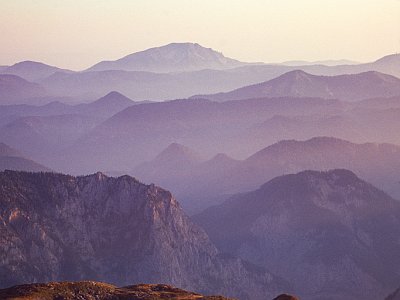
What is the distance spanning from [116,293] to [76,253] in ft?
304

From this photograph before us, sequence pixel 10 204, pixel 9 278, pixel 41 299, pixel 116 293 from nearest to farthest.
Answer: pixel 41 299 < pixel 116 293 < pixel 9 278 < pixel 10 204

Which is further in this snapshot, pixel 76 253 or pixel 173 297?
pixel 76 253

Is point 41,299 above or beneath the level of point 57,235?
above

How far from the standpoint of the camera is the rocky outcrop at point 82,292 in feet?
315

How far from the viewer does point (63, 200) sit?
198 m

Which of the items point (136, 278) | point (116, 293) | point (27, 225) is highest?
point (116, 293)

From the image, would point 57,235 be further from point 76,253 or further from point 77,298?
point 77,298

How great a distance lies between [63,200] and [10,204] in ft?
47.4

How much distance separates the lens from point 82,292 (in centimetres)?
9919

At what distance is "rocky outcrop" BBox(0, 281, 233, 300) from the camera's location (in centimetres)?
9612

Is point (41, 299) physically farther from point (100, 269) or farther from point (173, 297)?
point (100, 269)

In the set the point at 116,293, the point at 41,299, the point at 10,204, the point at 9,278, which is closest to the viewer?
the point at 41,299

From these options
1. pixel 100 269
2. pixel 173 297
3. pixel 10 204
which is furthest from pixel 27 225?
pixel 173 297

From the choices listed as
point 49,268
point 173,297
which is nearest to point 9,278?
point 49,268
